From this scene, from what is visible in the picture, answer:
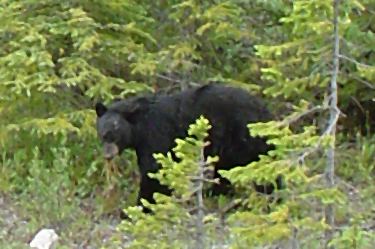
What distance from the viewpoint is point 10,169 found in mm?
10391

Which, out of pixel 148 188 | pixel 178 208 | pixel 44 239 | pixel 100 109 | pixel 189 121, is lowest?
pixel 44 239

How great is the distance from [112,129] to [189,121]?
77cm

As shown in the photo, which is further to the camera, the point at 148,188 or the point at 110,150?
the point at 148,188

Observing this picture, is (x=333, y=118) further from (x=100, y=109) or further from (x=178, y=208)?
(x=100, y=109)

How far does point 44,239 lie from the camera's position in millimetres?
8578

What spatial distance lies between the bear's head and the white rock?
900 millimetres

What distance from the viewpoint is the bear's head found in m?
9.05

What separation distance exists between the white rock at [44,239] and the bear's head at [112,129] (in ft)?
2.95

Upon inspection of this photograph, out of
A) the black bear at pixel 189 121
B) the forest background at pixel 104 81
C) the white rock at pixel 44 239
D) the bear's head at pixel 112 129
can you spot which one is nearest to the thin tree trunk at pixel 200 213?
the forest background at pixel 104 81

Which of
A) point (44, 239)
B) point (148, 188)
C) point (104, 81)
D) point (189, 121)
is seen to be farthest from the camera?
point (104, 81)

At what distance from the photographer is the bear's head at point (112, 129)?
905cm

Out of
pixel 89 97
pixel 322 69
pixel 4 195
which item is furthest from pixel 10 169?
pixel 322 69

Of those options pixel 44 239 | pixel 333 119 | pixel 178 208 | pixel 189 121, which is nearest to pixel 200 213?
pixel 178 208

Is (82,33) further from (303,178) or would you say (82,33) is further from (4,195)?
(303,178)
